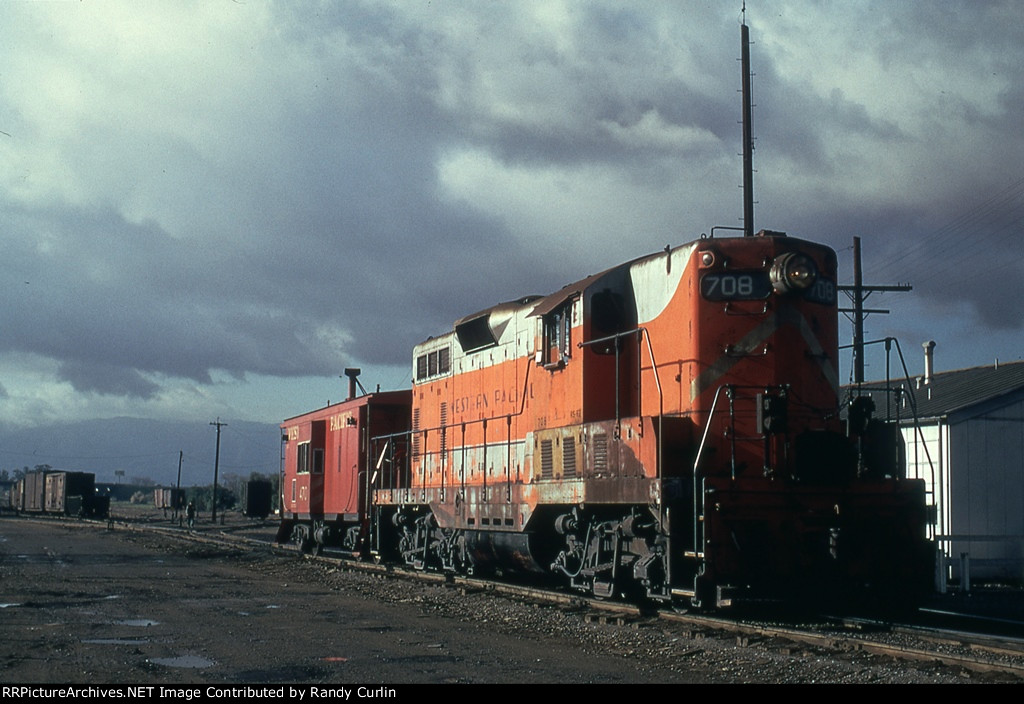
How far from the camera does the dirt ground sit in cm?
870

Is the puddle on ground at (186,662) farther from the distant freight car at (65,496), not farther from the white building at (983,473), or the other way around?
the distant freight car at (65,496)

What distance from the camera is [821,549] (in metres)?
11.5

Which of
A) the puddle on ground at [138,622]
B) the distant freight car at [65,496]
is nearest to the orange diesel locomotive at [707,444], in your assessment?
the puddle on ground at [138,622]

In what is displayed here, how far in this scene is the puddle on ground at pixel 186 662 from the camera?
9.27 metres

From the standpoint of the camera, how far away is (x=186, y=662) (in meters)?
9.44

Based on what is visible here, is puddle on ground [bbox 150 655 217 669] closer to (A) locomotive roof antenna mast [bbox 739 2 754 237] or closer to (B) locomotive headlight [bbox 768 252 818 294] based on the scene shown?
(B) locomotive headlight [bbox 768 252 818 294]

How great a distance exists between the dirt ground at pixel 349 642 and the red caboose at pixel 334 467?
5.22 m

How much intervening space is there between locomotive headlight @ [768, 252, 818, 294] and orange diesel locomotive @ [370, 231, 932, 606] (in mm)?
16

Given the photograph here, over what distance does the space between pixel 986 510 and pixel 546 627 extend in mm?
12670

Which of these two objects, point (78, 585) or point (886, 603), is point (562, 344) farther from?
point (78, 585)

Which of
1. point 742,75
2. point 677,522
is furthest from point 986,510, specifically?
point 677,522

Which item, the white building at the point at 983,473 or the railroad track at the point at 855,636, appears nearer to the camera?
the railroad track at the point at 855,636

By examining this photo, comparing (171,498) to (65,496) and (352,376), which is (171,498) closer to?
(65,496)

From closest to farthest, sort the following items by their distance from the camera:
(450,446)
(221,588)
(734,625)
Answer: (734,625)
(221,588)
(450,446)
